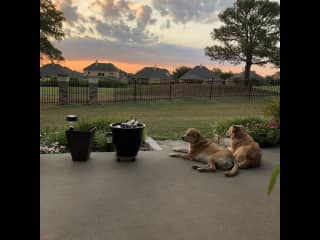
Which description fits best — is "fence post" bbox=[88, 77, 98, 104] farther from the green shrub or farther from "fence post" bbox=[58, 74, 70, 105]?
the green shrub

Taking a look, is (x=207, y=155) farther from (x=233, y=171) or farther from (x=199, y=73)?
(x=199, y=73)

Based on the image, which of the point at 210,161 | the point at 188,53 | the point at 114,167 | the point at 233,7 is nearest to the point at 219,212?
the point at 210,161

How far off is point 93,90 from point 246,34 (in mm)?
10708

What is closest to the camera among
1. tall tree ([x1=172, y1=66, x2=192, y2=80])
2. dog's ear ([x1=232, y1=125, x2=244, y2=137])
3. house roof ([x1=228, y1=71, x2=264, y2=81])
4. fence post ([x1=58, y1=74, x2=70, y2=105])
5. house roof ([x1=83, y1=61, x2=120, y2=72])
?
dog's ear ([x1=232, y1=125, x2=244, y2=137])

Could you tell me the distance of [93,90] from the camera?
13367 millimetres

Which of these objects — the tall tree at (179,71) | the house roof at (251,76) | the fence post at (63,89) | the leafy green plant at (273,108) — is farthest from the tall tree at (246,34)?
the leafy green plant at (273,108)

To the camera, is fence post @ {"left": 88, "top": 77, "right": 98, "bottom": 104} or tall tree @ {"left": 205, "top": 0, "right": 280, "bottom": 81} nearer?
fence post @ {"left": 88, "top": 77, "right": 98, "bottom": 104}

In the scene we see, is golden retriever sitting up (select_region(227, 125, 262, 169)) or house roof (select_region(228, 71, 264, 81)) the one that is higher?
house roof (select_region(228, 71, 264, 81))

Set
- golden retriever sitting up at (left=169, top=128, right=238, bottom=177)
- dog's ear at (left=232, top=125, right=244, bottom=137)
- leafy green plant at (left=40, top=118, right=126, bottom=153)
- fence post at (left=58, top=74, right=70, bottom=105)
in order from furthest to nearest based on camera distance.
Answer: fence post at (left=58, top=74, right=70, bottom=105), leafy green plant at (left=40, top=118, right=126, bottom=153), dog's ear at (left=232, top=125, right=244, bottom=137), golden retriever sitting up at (left=169, top=128, right=238, bottom=177)

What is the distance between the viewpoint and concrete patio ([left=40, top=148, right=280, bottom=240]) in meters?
2.29

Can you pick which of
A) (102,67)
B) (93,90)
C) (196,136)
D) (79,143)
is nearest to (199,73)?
(102,67)

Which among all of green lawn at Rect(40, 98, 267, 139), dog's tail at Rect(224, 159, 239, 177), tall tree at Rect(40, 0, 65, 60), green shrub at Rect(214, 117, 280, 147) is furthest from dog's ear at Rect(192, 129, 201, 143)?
tall tree at Rect(40, 0, 65, 60)

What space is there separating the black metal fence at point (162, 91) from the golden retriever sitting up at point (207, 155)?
31.6ft

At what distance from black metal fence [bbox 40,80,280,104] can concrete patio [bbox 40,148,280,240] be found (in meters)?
9.57
